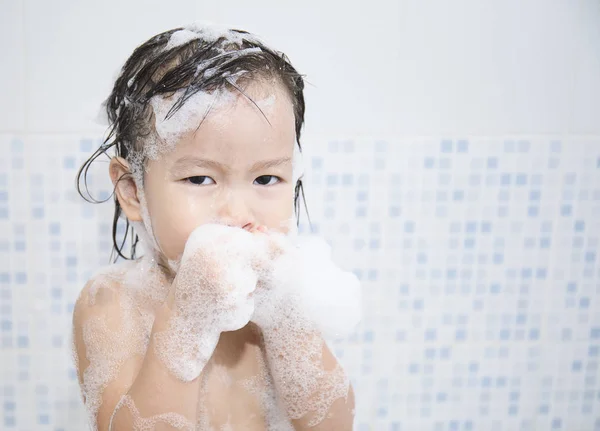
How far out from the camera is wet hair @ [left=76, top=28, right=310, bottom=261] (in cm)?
88

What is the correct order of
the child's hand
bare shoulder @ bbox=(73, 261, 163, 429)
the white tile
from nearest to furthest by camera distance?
the child's hand < bare shoulder @ bbox=(73, 261, 163, 429) < the white tile

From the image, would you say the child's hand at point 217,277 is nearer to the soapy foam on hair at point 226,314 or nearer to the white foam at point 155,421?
the soapy foam on hair at point 226,314

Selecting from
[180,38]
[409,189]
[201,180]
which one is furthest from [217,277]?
[409,189]

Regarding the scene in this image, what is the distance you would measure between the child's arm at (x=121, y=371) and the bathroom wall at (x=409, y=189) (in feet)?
1.05

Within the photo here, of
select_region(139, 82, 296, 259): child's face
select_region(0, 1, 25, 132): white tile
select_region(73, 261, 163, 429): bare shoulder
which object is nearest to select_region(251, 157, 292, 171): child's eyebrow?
select_region(139, 82, 296, 259): child's face

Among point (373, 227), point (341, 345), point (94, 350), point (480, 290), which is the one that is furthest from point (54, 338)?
point (480, 290)

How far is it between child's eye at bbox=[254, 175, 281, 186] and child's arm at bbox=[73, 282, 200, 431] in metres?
0.22

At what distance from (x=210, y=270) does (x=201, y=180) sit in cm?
13

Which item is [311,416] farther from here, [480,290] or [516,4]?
[516,4]

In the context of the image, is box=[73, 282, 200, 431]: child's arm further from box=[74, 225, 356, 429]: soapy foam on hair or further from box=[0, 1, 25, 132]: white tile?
box=[0, 1, 25, 132]: white tile

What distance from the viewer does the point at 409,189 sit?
1.34 metres

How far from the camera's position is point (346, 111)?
1283mm

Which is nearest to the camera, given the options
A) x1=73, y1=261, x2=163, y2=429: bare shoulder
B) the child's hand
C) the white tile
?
the child's hand

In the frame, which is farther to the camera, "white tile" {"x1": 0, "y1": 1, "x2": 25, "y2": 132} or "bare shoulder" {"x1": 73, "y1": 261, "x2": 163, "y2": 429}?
"white tile" {"x1": 0, "y1": 1, "x2": 25, "y2": 132}
